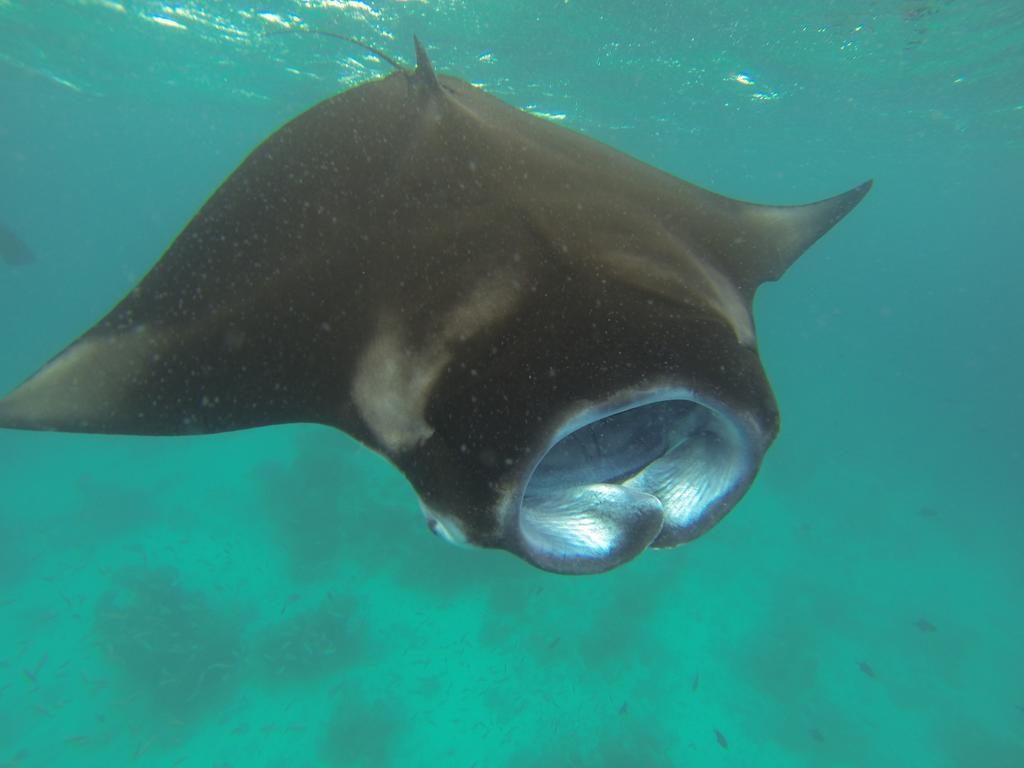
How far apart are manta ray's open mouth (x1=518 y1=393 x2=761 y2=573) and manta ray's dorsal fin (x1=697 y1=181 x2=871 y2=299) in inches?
38.6

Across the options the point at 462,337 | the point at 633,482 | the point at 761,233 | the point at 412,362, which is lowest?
the point at 633,482

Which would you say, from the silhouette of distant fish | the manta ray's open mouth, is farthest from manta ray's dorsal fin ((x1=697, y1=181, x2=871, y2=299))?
the silhouette of distant fish

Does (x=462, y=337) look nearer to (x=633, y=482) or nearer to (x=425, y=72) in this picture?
(x=633, y=482)

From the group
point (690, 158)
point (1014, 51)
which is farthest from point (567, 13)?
point (690, 158)

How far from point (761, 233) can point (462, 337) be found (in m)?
2.48

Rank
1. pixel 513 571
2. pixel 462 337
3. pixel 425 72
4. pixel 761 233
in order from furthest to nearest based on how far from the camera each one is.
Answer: pixel 513 571
pixel 761 233
pixel 425 72
pixel 462 337

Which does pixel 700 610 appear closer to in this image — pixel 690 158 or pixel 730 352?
pixel 730 352

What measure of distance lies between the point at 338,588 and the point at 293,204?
558 inches

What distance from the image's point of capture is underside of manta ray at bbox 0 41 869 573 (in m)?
1.59

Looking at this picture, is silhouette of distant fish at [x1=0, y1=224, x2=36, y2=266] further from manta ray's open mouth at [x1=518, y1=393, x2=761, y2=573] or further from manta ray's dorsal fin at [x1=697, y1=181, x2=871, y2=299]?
manta ray's open mouth at [x1=518, y1=393, x2=761, y2=573]

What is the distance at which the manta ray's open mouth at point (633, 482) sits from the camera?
5.60 feet

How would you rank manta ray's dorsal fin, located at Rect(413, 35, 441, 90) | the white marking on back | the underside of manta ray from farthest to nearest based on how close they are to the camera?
manta ray's dorsal fin, located at Rect(413, 35, 441, 90)
the white marking on back
the underside of manta ray

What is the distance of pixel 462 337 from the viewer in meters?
1.70

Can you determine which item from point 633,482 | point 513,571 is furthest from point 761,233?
point 513,571
